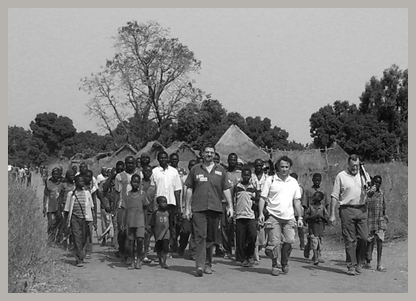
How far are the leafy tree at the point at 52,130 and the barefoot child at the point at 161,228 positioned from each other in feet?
220

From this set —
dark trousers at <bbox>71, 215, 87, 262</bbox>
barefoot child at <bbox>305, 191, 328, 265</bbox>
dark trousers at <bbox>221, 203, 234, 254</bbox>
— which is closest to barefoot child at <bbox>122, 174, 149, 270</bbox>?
dark trousers at <bbox>71, 215, 87, 262</bbox>

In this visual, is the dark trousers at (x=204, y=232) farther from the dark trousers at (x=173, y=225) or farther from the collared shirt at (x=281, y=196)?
the dark trousers at (x=173, y=225)

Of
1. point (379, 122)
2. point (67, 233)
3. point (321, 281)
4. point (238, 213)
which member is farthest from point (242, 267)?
point (379, 122)

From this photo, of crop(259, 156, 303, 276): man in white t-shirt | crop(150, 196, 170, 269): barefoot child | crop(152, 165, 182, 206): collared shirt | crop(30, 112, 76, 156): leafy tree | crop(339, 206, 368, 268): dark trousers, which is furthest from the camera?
crop(30, 112, 76, 156): leafy tree

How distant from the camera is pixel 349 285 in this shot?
7941 millimetres

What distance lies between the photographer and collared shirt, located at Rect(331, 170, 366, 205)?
8742 millimetres

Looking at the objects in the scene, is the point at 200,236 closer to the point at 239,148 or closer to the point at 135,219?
the point at 135,219

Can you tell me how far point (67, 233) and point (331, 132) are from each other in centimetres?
4090

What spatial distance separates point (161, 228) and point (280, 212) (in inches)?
79.2

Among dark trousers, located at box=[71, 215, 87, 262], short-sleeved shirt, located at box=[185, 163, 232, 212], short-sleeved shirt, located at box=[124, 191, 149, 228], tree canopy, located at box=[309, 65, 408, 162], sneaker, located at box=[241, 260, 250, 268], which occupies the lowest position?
sneaker, located at box=[241, 260, 250, 268]

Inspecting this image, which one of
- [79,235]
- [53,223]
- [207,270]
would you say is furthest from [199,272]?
[53,223]

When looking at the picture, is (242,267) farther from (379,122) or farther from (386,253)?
(379,122)

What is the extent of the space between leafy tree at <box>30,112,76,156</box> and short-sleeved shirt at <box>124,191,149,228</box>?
220 ft

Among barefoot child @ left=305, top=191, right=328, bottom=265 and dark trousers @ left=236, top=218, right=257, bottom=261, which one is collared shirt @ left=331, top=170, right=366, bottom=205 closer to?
barefoot child @ left=305, top=191, right=328, bottom=265
